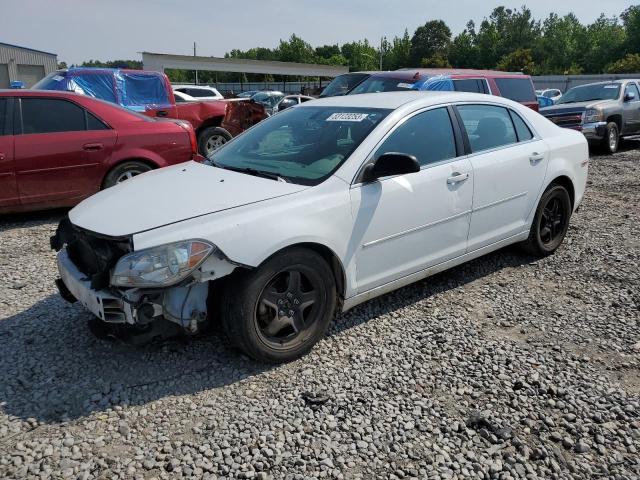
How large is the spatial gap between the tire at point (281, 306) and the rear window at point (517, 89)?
7.72 metres

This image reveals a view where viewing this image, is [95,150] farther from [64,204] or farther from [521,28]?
[521,28]

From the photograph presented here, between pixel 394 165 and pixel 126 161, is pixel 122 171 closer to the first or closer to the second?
pixel 126 161

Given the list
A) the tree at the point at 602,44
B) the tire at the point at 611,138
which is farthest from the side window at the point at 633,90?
the tree at the point at 602,44

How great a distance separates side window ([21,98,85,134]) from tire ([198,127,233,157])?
434cm

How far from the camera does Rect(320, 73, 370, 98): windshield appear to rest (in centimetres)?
983

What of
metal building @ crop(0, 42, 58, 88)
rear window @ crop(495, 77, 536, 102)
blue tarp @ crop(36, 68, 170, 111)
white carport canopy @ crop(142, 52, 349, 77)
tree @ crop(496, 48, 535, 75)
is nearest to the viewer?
blue tarp @ crop(36, 68, 170, 111)

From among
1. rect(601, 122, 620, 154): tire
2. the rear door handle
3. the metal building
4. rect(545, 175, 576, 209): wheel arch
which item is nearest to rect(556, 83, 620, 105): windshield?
rect(601, 122, 620, 154): tire

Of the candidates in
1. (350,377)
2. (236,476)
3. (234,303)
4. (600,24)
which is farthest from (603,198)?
(600,24)

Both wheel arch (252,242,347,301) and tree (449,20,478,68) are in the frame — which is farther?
tree (449,20,478,68)

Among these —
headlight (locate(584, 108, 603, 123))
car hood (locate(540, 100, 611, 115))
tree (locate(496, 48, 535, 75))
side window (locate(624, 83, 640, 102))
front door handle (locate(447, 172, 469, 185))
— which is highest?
tree (locate(496, 48, 535, 75))

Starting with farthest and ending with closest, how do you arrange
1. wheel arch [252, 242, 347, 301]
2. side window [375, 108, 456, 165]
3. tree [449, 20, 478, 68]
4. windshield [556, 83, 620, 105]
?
1. tree [449, 20, 478, 68]
2. windshield [556, 83, 620, 105]
3. side window [375, 108, 456, 165]
4. wheel arch [252, 242, 347, 301]

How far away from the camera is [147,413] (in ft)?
9.11

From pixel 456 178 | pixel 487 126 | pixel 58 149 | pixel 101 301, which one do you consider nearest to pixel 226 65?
pixel 58 149

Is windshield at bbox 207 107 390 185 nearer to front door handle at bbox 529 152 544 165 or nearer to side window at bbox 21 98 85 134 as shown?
front door handle at bbox 529 152 544 165
